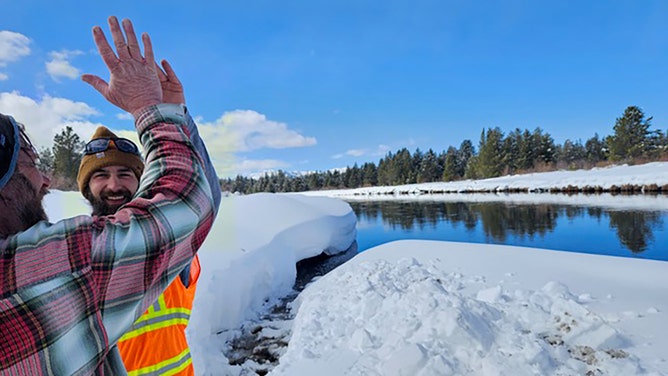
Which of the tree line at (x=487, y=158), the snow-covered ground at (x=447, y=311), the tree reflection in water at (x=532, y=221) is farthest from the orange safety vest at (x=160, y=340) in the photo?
the tree line at (x=487, y=158)

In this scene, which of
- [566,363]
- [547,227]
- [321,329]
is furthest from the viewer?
[547,227]

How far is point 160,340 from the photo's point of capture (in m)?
1.44

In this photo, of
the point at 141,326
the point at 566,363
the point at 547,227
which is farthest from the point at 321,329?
the point at 547,227

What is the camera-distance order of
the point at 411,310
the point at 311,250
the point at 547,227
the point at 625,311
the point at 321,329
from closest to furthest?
the point at 625,311 → the point at 411,310 → the point at 321,329 → the point at 311,250 → the point at 547,227

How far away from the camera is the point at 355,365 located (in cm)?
330

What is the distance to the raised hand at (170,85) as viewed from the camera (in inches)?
37.6

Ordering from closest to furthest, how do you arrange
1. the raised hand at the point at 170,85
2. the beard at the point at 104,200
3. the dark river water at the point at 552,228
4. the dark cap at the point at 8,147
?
the dark cap at the point at 8,147, the raised hand at the point at 170,85, the beard at the point at 104,200, the dark river water at the point at 552,228

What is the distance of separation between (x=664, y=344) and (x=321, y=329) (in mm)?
3417

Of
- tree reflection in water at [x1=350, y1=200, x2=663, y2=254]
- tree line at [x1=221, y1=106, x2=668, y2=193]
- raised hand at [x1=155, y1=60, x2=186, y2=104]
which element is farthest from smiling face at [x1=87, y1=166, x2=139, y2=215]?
tree line at [x1=221, y1=106, x2=668, y2=193]

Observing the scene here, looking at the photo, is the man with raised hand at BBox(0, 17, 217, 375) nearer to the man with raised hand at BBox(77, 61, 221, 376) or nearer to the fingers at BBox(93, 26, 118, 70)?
the fingers at BBox(93, 26, 118, 70)

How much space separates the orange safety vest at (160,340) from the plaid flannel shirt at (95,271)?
0.75 meters

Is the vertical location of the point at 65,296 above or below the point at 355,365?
above

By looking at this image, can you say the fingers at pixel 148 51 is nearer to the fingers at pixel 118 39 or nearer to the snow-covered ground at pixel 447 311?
the fingers at pixel 118 39

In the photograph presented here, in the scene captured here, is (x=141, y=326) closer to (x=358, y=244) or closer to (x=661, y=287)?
(x=661, y=287)
